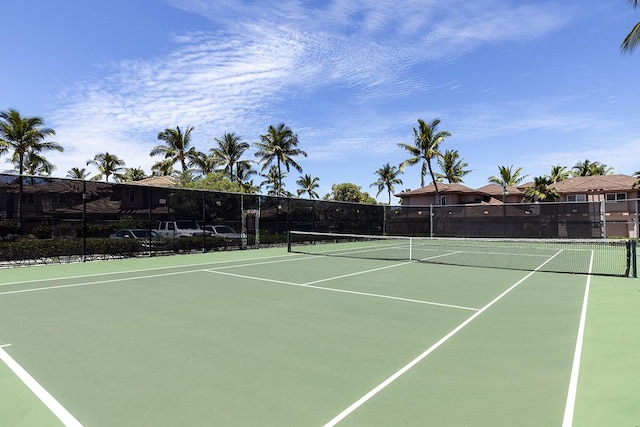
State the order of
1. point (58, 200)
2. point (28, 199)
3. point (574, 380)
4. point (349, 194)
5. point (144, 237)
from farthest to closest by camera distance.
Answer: point (349, 194) → point (144, 237) → point (58, 200) → point (28, 199) → point (574, 380)

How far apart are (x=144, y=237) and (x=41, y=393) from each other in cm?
1435

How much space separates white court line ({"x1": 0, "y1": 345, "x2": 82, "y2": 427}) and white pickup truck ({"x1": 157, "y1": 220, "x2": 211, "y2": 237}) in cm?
1331

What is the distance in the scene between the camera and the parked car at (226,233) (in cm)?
1983

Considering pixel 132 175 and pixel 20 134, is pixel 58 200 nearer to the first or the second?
pixel 20 134

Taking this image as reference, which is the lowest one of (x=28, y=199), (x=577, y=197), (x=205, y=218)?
(x=205, y=218)

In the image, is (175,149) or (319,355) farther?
(175,149)

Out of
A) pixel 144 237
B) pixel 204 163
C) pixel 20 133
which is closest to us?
pixel 144 237

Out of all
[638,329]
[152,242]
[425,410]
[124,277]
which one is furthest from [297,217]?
[425,410]

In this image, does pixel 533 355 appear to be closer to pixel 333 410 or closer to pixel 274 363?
pixel 333 410

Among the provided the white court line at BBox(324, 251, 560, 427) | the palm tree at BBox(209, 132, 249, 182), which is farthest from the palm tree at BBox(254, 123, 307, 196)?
the white court line at BBox(324, 251, 560, 427)

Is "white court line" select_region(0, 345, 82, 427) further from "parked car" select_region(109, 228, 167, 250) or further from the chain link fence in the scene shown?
"parked car" select_region(109, 228, 167, 250)

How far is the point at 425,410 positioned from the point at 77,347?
4455mm

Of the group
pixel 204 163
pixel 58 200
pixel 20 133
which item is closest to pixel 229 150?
pixel 204 163

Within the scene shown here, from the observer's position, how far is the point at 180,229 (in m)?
18.5
